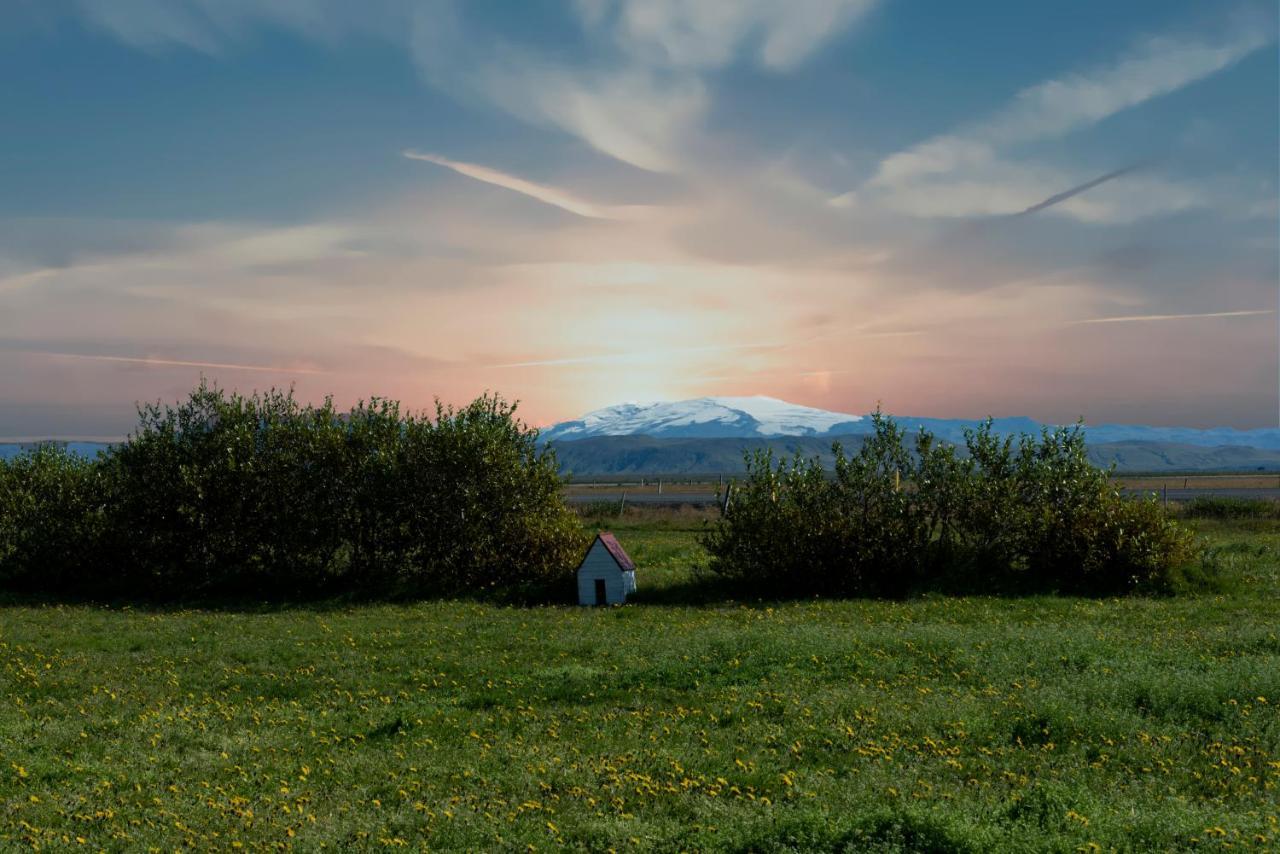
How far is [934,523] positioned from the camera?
37.0 metres

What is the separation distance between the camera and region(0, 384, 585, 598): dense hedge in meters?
39.2

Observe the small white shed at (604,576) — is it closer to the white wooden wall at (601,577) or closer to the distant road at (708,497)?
the white wooden wall at (601,577)

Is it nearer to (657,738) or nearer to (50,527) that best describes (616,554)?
(657,738)

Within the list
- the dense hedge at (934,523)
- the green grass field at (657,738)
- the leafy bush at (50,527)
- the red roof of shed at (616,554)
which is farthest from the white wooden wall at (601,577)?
the leafy bush at (50,527)

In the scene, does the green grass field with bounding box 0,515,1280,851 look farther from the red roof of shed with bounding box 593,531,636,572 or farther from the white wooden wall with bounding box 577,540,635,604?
the red roof of shed with bounding box 593,531,636,572

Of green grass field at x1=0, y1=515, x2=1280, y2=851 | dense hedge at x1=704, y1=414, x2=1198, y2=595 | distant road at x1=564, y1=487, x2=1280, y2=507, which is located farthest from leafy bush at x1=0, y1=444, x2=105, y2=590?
distant road at x1=564, y1=487, x2=1280, y2=507

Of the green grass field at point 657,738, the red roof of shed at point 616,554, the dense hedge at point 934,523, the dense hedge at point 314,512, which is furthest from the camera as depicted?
the dense hedge at point 314,512

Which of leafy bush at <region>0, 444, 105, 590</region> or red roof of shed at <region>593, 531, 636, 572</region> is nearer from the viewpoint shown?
red roof of shed at <region>593, 531, 636, 572</region>

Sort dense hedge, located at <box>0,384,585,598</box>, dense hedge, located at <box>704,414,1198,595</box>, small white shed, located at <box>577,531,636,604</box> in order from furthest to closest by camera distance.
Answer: dense hedge, located at <box>0,384,585,598</box> → dense hedge, located at <box>704,414,1198,595</box> → small white shed, located at <box>577,531,636,604</box>

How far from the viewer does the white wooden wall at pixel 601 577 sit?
113ft

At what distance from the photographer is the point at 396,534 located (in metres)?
39.8

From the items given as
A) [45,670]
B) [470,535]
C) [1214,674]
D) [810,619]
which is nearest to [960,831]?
[1214,674]

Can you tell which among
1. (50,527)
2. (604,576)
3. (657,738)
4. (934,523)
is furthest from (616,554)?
(50,527)

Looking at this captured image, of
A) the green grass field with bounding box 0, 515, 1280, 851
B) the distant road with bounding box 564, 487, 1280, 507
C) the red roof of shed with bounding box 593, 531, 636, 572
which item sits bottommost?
the distant road with bounding box 564, 487, 1280, 507
